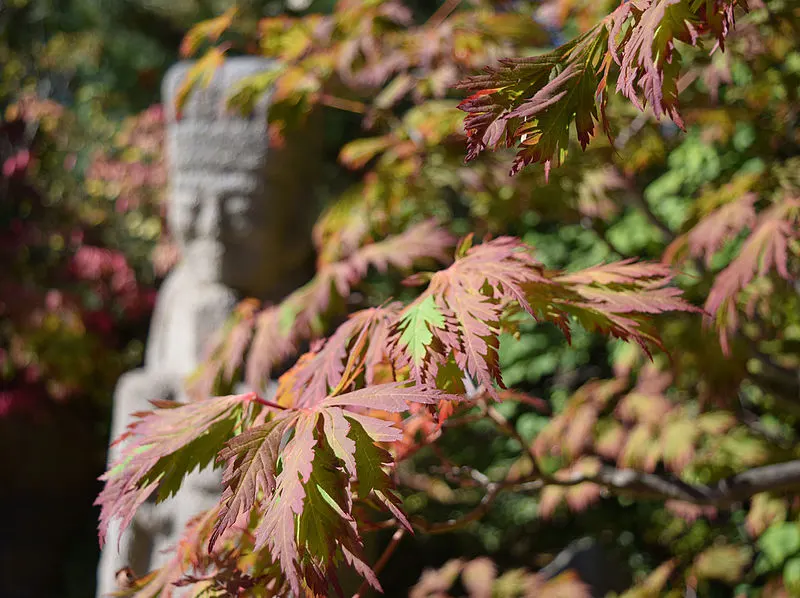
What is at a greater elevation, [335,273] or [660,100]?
[660,100]

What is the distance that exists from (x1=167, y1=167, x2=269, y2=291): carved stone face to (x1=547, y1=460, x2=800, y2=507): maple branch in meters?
1.38

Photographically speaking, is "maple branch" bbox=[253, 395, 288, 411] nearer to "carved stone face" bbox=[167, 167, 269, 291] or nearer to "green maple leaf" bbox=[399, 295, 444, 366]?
"green maple leaf" bbox=[399, 295, 444, 366]

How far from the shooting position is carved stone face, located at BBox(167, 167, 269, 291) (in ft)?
7.67

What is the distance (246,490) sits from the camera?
2.58ft

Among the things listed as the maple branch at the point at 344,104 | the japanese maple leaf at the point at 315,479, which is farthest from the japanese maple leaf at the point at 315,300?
the japanese maple leaf at the point at 315,479

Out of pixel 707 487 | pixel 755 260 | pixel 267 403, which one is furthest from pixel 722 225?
pixel 267 403

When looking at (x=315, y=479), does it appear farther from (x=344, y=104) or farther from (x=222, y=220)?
(x=222, y=220)

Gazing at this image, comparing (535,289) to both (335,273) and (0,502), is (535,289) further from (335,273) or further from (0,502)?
(0,502)

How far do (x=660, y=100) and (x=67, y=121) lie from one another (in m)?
5.01

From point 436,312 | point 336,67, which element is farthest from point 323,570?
point 336,67

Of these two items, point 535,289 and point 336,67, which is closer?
point 535,289

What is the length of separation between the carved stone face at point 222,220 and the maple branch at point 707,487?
4.53 ft

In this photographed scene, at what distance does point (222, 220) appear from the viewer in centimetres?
235

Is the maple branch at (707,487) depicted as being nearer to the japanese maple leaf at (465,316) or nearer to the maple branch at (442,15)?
the japanese maple leaf at (465,316)
